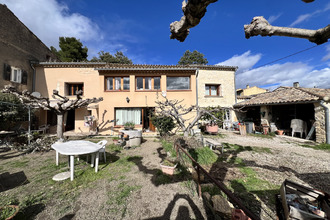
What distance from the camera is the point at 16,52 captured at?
9.58 m

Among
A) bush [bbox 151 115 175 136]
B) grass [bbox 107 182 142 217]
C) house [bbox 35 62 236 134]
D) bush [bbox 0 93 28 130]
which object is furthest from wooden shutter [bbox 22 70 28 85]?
grass [bbox 107 182 142 217]

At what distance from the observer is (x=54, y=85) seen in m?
10.6

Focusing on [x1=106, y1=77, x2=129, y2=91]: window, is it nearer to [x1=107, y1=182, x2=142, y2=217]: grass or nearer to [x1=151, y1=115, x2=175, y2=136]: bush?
[x1=151, y1=115, x2=175, y2=136]: bush

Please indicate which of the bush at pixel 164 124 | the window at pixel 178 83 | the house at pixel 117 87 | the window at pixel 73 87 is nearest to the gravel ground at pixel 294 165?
the bush at pixel 164 124

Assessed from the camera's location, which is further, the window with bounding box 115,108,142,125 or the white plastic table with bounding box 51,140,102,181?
the window with bounding box 115,108,142,125

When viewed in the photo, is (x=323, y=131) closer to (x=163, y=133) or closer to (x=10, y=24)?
(x=163, y=133)

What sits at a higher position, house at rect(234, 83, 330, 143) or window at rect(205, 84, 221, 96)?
window at rect(205, 84, 221, 96)

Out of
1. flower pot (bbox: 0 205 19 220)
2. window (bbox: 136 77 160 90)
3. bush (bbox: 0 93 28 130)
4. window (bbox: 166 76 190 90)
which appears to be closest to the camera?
flower pot (bbox: 0 205 19 220)

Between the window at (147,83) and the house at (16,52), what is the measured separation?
9.11 meters

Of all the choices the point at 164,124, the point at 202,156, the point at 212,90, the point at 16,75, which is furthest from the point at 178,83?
the point at 16,75

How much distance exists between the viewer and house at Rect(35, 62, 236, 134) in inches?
401

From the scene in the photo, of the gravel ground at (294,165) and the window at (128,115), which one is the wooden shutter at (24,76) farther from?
the gravel ground at (294,165)

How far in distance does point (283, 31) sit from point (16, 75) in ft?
50.6

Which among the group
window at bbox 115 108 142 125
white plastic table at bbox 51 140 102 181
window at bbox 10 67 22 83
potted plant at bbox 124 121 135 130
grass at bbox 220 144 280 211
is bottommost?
grass at bbox 220 144 280 211
